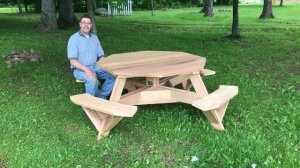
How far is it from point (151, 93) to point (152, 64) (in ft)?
1.28

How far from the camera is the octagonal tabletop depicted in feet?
16.8

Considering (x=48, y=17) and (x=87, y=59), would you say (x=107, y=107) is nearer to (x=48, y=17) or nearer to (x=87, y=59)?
(x=87, y=59)

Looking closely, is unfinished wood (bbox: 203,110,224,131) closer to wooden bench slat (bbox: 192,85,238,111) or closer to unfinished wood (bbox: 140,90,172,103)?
wooden bench slat (bbox: 192,85,238,111)

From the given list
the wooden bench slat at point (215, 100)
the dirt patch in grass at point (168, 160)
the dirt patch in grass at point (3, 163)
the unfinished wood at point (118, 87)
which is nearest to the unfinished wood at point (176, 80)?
the wooden bench slat at point (215, 100)

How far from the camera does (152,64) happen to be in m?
5.52

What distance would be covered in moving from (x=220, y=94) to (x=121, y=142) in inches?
53.1

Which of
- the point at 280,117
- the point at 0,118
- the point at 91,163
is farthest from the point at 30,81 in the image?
the point at 280,117

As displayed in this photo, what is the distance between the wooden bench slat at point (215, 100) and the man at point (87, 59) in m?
1.48

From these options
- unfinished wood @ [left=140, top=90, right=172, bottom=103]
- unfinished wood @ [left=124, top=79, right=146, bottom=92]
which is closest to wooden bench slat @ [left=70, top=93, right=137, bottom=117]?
A: unfinished wood @ [left=140, top=90, right=172, bottom=103]

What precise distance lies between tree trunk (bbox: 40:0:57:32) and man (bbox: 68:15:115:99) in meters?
9.07

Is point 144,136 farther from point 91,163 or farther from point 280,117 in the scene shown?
point 280,117

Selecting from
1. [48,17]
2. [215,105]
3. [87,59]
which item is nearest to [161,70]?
[215,105]

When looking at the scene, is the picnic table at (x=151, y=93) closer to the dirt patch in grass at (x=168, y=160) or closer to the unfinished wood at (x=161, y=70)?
the unfinished wood at (x=161, y=70)

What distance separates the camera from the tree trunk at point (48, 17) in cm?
1445
